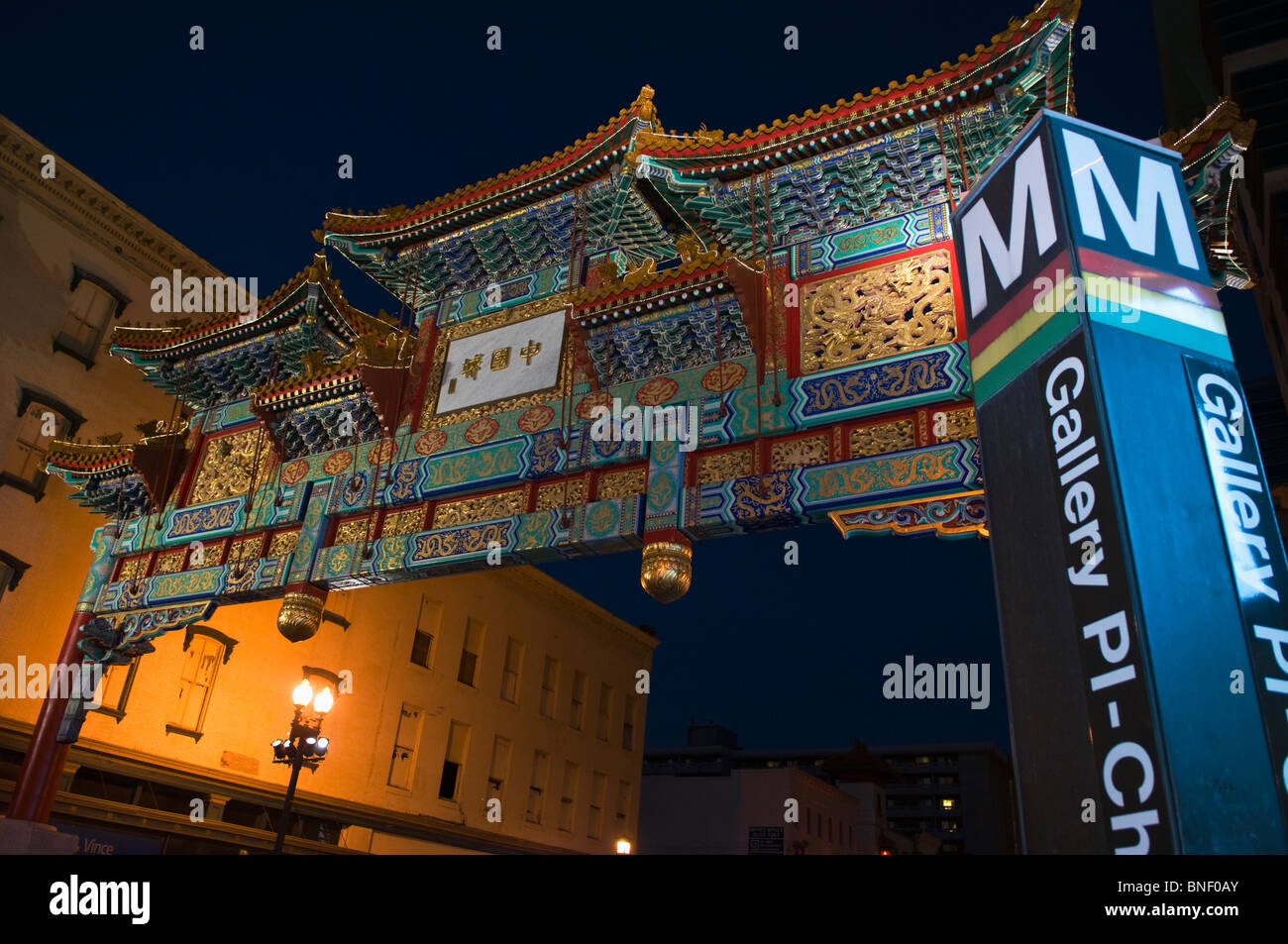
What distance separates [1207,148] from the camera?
7.84m

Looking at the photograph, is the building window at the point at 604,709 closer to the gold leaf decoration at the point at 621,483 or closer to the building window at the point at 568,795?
the building window at the point at 568,795

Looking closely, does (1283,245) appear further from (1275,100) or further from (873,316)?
(873,316)

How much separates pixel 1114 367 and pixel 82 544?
18.8 m

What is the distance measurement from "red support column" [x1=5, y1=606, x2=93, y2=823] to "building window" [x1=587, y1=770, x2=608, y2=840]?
1650 cm

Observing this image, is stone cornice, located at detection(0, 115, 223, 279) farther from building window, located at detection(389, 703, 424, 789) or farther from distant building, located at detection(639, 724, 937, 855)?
distant building, located at detection(639, 724, 937, 855)

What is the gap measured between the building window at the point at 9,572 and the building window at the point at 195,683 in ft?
9.90

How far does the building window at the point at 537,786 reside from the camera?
81.5 feet

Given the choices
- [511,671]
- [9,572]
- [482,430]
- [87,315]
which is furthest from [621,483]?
[511,671]

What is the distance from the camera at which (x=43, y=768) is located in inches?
495

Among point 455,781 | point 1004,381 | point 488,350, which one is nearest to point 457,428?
point 488,350

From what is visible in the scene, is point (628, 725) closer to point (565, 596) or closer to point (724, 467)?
point (565, 596)

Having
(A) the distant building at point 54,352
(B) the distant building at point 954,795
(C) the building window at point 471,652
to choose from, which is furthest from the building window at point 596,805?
(B) the distant building at point 954,795

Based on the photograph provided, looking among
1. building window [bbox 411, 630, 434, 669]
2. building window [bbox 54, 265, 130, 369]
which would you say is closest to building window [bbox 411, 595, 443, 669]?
building window [bbox 411, 630, 434, 669]
